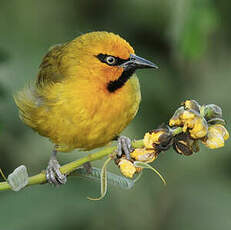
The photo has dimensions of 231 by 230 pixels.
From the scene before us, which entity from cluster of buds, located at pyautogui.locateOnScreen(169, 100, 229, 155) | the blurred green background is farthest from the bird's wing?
cluster of buds, located at pyautogui.locateOnScreen(169, 100, 229, 155)

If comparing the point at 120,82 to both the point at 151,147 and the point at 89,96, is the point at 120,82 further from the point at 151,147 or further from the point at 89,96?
the point at 151,147

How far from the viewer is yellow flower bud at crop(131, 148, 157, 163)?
8.29ft

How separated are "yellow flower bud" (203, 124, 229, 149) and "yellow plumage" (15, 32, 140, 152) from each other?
4.64 feet

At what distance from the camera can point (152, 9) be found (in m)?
5.45

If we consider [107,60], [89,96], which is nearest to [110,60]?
[107,60]

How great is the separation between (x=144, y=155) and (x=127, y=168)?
5.4 inches

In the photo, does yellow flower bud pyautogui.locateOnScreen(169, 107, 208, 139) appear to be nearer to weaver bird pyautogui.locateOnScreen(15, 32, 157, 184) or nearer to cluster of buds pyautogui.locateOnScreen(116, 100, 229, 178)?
cluster of buds pyautogui.locateOnScreen(116, 100, 229, 178)

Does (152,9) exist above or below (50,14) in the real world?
above

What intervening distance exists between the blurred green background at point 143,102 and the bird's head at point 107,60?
17.8 inches

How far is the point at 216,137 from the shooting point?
237 centimetres

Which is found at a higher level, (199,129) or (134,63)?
(199,129)

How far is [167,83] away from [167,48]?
49 centimetres

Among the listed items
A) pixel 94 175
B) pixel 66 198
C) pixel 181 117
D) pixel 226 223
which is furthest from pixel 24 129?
pixel 181 117

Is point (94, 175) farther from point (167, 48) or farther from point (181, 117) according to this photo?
point (167, 48)
